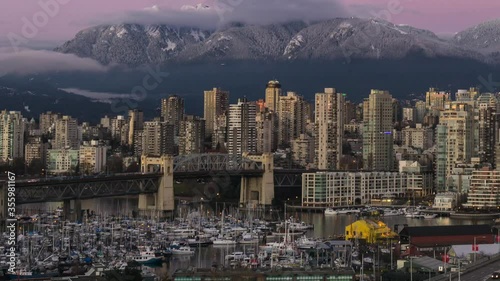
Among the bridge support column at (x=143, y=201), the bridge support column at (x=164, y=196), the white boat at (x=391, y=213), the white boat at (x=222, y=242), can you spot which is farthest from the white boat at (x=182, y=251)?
the bridge support column at (x=143, y=201)

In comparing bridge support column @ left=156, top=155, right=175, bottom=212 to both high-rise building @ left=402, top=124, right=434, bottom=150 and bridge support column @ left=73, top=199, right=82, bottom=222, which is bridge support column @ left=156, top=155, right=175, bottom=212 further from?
high-rise building @ left=402, top=124, right=434, bottom=150

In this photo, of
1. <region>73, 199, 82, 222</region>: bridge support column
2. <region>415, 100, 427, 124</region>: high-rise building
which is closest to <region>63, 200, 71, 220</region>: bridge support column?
<region>73, 199, 82, 222</region>: bridge support column

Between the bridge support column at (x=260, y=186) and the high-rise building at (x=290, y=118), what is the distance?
55.4 feet

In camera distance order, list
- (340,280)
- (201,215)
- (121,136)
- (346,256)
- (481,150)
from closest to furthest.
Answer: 1. (340,280)
2. (346,256)
3. (201,215)
4. (481,150)
5. (121,136)

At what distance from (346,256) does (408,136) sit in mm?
30324

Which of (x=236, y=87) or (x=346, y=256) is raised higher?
(x=236, y=87)

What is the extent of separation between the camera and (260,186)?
1361 inches

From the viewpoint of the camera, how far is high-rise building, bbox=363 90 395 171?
41375 millimetres

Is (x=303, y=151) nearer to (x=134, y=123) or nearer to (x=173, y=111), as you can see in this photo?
(x=173, y=111)

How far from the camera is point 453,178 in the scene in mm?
34844

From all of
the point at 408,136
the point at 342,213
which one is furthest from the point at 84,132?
the point at 342,213

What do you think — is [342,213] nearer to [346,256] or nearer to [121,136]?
[346,256]

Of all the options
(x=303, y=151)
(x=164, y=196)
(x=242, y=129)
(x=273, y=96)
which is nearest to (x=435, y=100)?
(x=273, y=96)

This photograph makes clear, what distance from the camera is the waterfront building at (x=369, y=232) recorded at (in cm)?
2133
